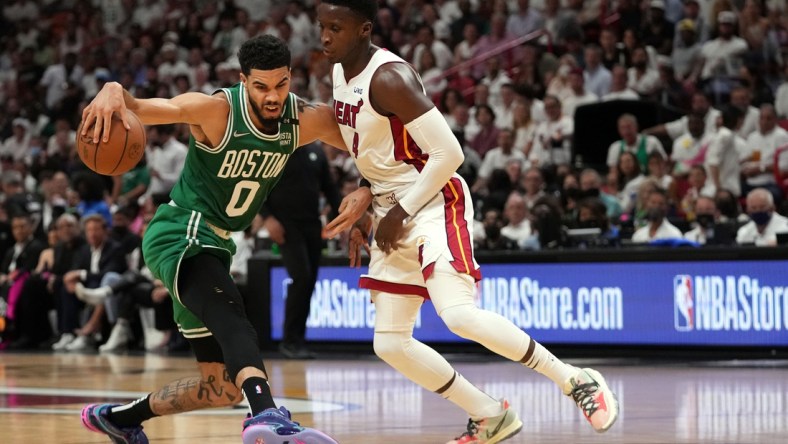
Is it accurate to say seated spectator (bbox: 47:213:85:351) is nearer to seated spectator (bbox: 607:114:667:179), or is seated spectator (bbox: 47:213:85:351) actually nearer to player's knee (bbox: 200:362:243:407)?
seated spectator (bbox: 607:114:667:179)

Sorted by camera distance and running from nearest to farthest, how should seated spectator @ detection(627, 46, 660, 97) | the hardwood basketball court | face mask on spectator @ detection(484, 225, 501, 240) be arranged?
the hardwood basketball court → face mask on spectator @ detection(484, 225, 501, 240) → seated spectator @ detection(627, 46, 660, 97)

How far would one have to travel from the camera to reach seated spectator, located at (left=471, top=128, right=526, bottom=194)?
48.3 ft

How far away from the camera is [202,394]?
5.49 m

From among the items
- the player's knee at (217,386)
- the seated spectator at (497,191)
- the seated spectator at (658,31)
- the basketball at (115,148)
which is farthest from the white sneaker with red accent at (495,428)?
the seated spectator at (658,31)

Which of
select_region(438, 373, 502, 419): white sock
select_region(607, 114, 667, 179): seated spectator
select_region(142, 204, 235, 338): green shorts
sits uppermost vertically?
select_region(607, 114, 667, 179): seated spectator

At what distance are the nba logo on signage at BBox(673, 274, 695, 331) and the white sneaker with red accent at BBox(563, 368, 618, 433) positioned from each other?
17.1ft

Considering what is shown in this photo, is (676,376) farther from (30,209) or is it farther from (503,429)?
(30,209)

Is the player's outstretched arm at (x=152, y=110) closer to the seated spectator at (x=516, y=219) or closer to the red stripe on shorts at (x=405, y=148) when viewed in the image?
the red stripe on shorts at (x=405, y=148)

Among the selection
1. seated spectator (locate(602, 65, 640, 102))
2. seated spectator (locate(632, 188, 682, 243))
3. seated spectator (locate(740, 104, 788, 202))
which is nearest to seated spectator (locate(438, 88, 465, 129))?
seated spectator (locate(602, 65, 640, 102))

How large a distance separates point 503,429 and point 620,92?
10.4m

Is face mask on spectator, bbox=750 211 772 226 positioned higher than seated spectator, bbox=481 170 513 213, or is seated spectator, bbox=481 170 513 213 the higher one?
seated spectator, bbox=481 170 513 213

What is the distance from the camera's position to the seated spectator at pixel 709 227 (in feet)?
35.7

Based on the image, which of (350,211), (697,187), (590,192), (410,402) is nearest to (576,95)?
(590,192)

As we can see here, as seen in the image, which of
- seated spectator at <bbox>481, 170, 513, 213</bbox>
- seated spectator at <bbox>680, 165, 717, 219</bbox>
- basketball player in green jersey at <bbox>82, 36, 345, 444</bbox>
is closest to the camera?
basketball player in green jersey at <bbox>82, 36, 345, 444</bbox>
